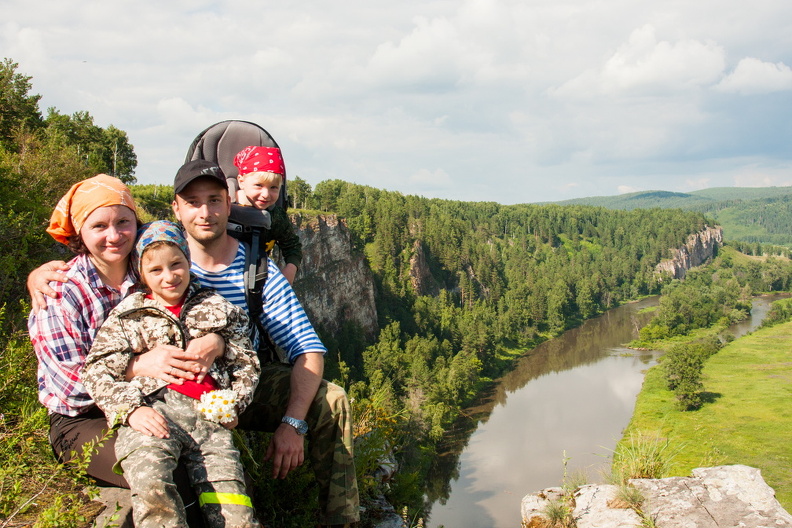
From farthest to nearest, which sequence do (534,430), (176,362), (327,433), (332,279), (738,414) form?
1. (332,279)
2. (738,414)
3. (534,430)
4. (327,433)
5. (176,362)

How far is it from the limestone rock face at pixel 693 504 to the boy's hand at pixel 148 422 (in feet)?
9.93

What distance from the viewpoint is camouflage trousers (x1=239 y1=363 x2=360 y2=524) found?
2.81 meters

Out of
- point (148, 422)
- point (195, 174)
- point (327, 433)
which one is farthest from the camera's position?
point (327, 433)

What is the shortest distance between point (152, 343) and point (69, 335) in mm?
387

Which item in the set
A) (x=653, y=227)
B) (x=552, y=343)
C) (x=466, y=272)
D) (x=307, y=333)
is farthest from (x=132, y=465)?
(x=653, y=227)

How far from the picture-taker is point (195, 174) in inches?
103

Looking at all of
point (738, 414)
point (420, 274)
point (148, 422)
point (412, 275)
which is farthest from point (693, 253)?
point (148, 422)

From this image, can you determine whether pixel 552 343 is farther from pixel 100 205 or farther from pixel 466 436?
pixel 100 205

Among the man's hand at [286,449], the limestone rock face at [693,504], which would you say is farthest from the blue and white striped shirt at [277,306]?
the limestone rock face at [693,504]

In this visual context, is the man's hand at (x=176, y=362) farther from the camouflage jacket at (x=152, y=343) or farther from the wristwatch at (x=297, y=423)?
the wristwatch at (x=297, y=423)

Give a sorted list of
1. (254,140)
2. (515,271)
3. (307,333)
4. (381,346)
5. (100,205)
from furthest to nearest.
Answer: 1. (515,271)
2. (381,346)
3. (254,140)
4. (307,333)
5. (100,205)

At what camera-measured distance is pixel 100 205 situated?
2486 mm

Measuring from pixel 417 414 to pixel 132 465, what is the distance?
2920 cm

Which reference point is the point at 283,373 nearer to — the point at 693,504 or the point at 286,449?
the point at 286,449
